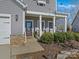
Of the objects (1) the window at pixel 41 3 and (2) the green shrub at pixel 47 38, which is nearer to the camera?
(2) the green shrub at pixel 47 38

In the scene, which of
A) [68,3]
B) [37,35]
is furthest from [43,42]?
[68,3]

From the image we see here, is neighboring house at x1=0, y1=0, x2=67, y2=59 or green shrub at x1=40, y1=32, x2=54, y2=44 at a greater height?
neighboring house at x1=0, y1=0, x2=67, y2=59

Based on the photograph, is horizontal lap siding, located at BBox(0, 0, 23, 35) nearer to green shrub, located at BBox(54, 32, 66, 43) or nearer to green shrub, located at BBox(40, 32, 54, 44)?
green shrub, located at BBox(40, 32, 54, 44)

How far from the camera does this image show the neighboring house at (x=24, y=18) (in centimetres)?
690

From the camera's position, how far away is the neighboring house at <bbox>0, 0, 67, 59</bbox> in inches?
272

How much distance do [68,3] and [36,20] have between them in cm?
3177

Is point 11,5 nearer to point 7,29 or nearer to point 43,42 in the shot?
point 43,42

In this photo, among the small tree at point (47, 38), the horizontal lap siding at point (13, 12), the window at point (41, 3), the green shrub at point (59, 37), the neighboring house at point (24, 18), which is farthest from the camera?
the window at point (41, 3)

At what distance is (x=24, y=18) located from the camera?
72.5ft

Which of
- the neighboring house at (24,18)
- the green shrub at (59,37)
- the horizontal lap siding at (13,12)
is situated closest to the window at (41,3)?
the neighboring house at (24,18)

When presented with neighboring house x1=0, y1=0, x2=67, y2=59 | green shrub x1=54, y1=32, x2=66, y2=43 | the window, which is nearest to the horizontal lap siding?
neighboring house x1=0, y1=0, x2=67, y2=59

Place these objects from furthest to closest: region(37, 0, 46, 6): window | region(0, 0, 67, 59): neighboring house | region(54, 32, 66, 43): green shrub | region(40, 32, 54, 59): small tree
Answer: region(37, 0, 46, 6): window
region(54, 32, 66, 43): green shrub
region(40, 32, 54, 59): small tree
region(0, 0, 67, 59): neighboring house

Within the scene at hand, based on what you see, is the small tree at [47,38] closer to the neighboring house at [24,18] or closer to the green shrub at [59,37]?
the green shrub at [59,37]

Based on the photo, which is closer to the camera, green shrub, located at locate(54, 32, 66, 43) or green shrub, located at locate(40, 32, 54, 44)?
green shrub, located at locate(40, 32, 54, 44)
